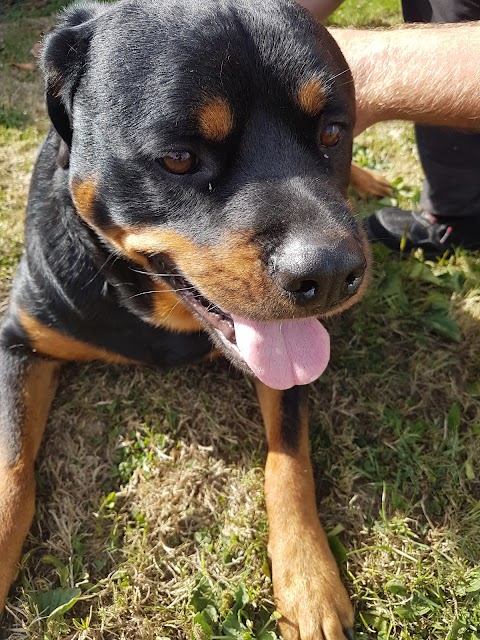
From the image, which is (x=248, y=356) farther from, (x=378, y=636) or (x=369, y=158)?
(x=369, y=158)

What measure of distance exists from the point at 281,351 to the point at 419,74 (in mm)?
1166

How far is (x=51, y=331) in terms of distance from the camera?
2227 mm

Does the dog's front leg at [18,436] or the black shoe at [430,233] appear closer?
the dog's front leg at [18,436]

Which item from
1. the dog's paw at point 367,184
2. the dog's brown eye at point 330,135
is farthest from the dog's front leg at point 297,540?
the dog's paw at point 367,184

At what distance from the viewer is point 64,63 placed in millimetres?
1813

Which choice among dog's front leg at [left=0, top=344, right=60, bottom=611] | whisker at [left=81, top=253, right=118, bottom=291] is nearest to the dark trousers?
whisker at [left=81, top=253, right=118, bottom=291]

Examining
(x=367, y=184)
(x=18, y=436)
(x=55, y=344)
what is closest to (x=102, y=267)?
(x=55, y=344)

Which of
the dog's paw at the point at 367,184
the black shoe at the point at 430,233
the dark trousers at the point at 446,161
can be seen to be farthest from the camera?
the dog's paw at the point at 367,184

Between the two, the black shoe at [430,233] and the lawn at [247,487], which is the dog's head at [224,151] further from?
the black shoe at [430,233]

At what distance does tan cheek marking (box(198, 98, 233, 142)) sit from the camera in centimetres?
156

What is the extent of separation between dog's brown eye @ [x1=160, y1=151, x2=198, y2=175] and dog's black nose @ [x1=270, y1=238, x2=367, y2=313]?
1.19ft

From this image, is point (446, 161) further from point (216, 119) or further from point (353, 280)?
point (216, 119)

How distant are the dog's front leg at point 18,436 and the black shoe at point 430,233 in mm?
1821

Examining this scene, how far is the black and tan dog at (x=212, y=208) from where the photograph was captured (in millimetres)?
1570
